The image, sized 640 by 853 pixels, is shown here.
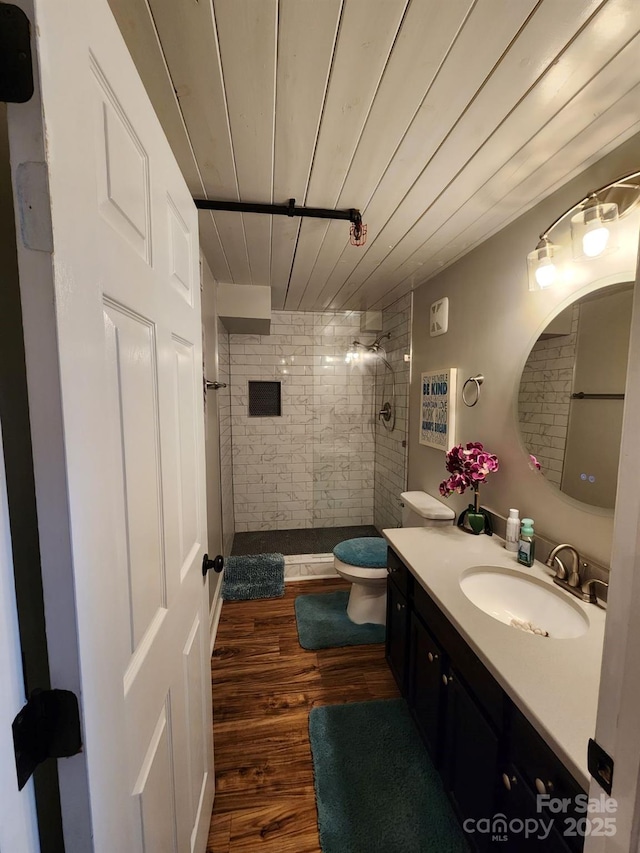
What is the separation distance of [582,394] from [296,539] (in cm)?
273

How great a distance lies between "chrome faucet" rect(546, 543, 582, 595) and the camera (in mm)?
1188

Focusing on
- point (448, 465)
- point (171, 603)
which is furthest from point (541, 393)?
point (171, 603)

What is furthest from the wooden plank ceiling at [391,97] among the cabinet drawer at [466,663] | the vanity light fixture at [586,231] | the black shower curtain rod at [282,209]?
the cabinet drawer at [466,663]

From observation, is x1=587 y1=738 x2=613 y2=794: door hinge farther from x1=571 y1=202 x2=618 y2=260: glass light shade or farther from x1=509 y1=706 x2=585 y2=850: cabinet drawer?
x1=571 y1=202 x2=618 y2=260: glass light shade

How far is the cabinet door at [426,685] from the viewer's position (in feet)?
4.09

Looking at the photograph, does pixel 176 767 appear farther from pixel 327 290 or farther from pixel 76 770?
pixel 327 290

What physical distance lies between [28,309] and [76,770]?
22.3 inches

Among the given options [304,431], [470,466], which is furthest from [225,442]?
[470,466]

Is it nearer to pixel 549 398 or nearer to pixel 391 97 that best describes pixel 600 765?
pixel 549 398

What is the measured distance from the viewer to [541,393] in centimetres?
138

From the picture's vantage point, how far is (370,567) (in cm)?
203

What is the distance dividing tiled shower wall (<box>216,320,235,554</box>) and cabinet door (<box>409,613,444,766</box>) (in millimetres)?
1705

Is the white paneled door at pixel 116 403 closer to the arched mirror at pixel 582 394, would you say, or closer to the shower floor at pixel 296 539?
the arched mirror at pixel 582 394

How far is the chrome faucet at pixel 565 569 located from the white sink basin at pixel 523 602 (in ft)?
0.13
